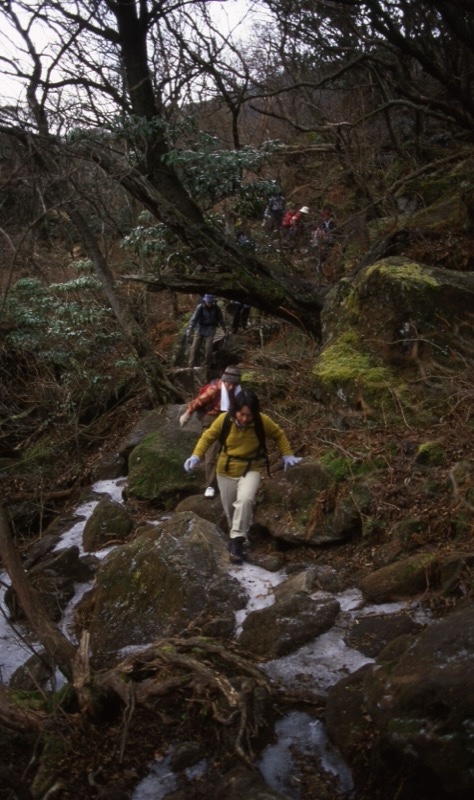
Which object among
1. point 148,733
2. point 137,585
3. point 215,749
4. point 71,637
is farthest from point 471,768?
point 71,637

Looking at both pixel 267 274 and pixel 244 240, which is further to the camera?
pixel 244 240

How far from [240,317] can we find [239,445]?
8.70 metres

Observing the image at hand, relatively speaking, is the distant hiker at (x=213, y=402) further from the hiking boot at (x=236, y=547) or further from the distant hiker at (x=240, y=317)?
the distant hiker at (x=240, y=317)

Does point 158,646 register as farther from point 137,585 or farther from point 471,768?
point 471,768

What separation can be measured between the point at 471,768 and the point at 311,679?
76.5 inches

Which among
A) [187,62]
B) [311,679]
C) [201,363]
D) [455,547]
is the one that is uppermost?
[187,62]

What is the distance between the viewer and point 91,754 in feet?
15.8

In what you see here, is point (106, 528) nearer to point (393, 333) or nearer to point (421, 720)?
point (393, 333)

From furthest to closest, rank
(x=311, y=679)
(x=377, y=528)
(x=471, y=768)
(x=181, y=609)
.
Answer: (x=377, y=528), (x=181, y=609), (x=311, y=679), (x=471, y=768)

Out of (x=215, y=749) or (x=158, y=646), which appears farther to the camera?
(x=158, y=646)

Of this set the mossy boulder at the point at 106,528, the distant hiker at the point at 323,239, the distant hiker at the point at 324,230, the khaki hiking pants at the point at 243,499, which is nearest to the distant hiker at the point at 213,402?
the khaki hiking pants at the point at 243,499

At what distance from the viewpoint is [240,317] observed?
15.5 metres

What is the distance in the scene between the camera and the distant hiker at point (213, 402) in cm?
712

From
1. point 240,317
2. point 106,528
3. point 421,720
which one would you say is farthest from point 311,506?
point 240,317
